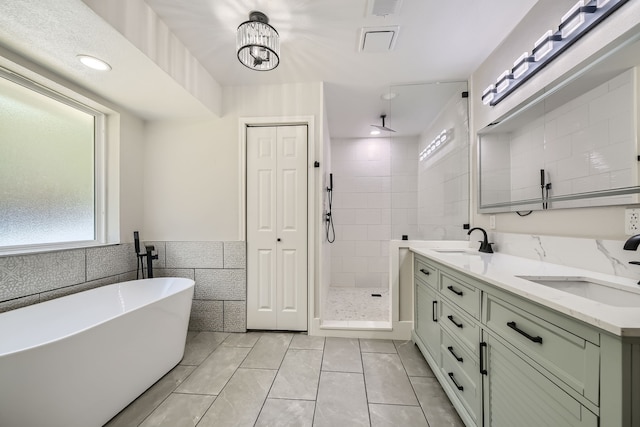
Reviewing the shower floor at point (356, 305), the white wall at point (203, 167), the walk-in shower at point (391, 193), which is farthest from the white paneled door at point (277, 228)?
the shower floor at point (356, 305)

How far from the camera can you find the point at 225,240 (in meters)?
2.50

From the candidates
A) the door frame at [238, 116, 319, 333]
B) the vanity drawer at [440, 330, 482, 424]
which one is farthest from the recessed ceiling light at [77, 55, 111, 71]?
the vanity drawer at [440, 330, 482, 424]

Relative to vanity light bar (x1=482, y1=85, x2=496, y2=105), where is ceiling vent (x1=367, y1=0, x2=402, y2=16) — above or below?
above

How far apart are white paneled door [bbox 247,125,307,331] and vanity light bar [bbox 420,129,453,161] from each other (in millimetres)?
1556

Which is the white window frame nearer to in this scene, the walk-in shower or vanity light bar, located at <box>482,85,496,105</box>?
the walk-in shower

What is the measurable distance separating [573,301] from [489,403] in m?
0.68

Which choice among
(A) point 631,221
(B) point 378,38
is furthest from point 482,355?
(B) point 378,38

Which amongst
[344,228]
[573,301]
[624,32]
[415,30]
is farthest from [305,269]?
[624,32]

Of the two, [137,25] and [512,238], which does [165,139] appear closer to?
[137,25]

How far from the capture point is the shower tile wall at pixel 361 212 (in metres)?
3.91

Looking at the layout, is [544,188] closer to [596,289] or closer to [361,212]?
[596,289]

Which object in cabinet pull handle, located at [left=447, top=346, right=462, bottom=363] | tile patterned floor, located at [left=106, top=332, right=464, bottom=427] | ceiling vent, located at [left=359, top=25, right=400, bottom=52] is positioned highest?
ceiling vent, located at [left=359, top=25, right=400, bottom=52]

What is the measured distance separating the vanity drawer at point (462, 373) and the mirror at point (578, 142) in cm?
→ 97

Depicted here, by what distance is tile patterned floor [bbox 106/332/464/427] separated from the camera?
1387mm
